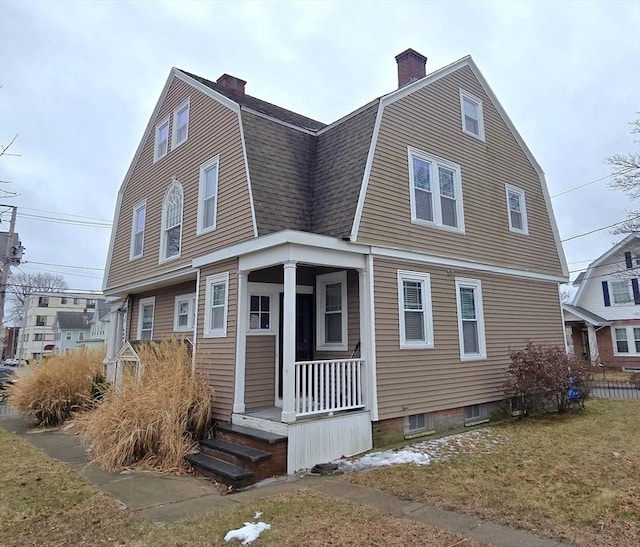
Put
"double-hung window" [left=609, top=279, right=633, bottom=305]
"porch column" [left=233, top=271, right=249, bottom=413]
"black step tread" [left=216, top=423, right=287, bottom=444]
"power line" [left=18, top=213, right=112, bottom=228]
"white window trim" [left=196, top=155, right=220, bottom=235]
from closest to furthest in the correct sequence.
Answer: "black step tread" [left=216, top=423, right=287, bottom=444] < "porch column" [left=233, top=271, right=249, bottom=413] < "white window trim" [left=196, top=155, right=220, bottom=235] < "double-hung window" [left=609, top=279, right=633, bottom=305] < "power line" [left=18, top=213, right=112, bottom=228]

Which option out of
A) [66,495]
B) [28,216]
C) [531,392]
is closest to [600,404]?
[531,392]

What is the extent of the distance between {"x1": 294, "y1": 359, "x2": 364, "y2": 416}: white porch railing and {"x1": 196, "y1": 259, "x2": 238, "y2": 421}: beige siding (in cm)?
139

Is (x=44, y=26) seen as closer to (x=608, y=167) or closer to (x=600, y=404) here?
(x=600, y=404)

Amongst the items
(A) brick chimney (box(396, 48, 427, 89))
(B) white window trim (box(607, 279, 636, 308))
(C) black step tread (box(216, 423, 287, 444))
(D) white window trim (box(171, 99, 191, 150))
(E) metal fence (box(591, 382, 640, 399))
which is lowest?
(E) metal fence (box(591, 382, 640, 399))

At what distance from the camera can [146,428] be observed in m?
6.67

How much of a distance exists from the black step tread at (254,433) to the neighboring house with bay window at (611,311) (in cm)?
2163

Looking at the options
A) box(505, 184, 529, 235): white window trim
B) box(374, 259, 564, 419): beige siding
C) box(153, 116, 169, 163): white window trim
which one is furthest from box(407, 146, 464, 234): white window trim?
box(153, 116, 169, 163): white window trim

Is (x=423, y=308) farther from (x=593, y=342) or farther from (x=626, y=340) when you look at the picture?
(x=626, y=340)

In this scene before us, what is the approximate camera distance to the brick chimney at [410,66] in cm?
1202

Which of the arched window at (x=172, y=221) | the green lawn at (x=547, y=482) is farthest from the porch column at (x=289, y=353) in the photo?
the arched window at (x=172, y=221)

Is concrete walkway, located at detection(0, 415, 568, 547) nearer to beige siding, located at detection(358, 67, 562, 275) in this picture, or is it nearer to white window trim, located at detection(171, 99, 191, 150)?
beige siding, located at detection(358, 67, 562, 275)

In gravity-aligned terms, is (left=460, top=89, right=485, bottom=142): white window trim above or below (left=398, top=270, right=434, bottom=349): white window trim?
above

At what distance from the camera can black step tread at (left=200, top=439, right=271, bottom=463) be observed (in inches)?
234

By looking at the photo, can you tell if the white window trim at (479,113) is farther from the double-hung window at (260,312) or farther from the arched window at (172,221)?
the arched window at (172,221)
